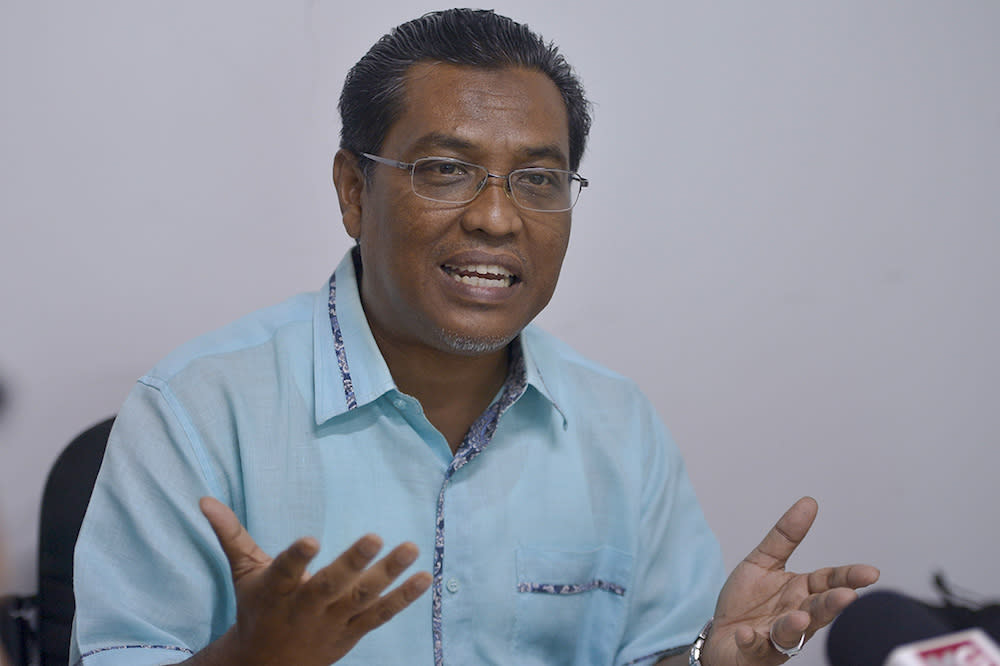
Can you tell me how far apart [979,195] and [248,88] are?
151 cm

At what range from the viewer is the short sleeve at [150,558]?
45.1 inches

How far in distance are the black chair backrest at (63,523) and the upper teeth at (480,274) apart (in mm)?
589

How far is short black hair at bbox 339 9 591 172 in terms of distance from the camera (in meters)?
1.37

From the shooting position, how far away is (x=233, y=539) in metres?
0.95

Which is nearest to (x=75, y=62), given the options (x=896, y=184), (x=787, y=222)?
(x=787, y=222)

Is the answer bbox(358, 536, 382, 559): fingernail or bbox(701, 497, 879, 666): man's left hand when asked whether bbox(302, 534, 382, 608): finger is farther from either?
bbox(701, 497, 879, 666): man's left hand

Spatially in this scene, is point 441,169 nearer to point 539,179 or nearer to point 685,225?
point 539,179

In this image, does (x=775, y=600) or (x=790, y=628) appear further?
(x=775, y=600)

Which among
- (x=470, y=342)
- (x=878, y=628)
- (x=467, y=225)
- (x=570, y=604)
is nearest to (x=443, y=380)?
(x=470, y=342)

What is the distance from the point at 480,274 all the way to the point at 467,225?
0.07 metres

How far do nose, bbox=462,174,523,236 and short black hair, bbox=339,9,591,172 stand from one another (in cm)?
17

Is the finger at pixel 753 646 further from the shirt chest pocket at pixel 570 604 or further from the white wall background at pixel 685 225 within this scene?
the white wall background at pixel 685 225

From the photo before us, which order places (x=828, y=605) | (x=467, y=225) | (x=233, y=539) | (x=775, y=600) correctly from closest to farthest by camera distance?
(x=233, y=539) < (x=828, y=605) < (x=775, y=600) < (x=467, y=225)

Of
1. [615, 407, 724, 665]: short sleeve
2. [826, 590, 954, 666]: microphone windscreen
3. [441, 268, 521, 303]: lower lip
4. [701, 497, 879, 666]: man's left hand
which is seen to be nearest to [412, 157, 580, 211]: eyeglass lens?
[441, 268, 521, 303]: lower lip
